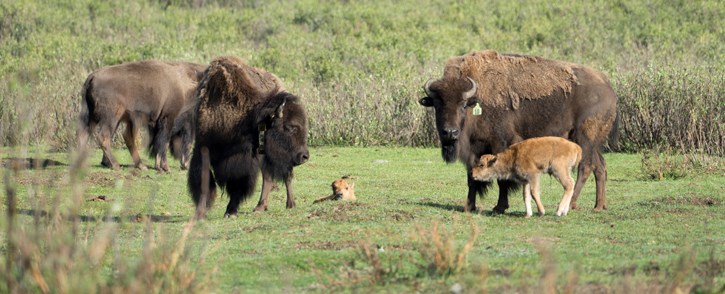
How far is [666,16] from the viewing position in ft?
147

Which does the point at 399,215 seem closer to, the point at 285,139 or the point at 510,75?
the point at 285,139

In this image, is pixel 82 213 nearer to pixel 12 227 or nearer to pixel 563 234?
pixel 563 234

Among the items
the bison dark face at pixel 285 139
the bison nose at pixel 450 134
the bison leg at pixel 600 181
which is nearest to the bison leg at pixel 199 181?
the bison dark face at pixel 285 139

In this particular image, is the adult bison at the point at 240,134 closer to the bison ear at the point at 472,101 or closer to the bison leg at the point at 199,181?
the bison leg at the point at 199,181

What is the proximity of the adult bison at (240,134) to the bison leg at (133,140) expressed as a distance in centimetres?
776

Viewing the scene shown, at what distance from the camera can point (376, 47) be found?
41250 mm

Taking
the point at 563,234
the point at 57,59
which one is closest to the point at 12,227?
the point at 563,234

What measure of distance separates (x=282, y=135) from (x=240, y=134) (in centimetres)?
61

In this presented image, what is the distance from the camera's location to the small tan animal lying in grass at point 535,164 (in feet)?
45.4

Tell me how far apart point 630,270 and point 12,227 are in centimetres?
512

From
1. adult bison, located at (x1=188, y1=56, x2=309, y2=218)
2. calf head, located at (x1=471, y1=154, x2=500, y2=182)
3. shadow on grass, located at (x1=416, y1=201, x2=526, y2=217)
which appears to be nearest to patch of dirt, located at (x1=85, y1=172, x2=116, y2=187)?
adult bison, located at (x1=188, y1=56, x2=309, y2=218)

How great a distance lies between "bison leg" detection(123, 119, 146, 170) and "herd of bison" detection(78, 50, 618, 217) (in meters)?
5.76

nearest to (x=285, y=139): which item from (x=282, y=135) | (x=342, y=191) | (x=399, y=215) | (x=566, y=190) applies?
(x=282, y=135)

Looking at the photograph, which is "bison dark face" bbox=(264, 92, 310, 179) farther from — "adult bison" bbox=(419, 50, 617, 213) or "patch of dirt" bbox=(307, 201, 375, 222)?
"adult bison" bbox=(419, 50, 617, 213)
